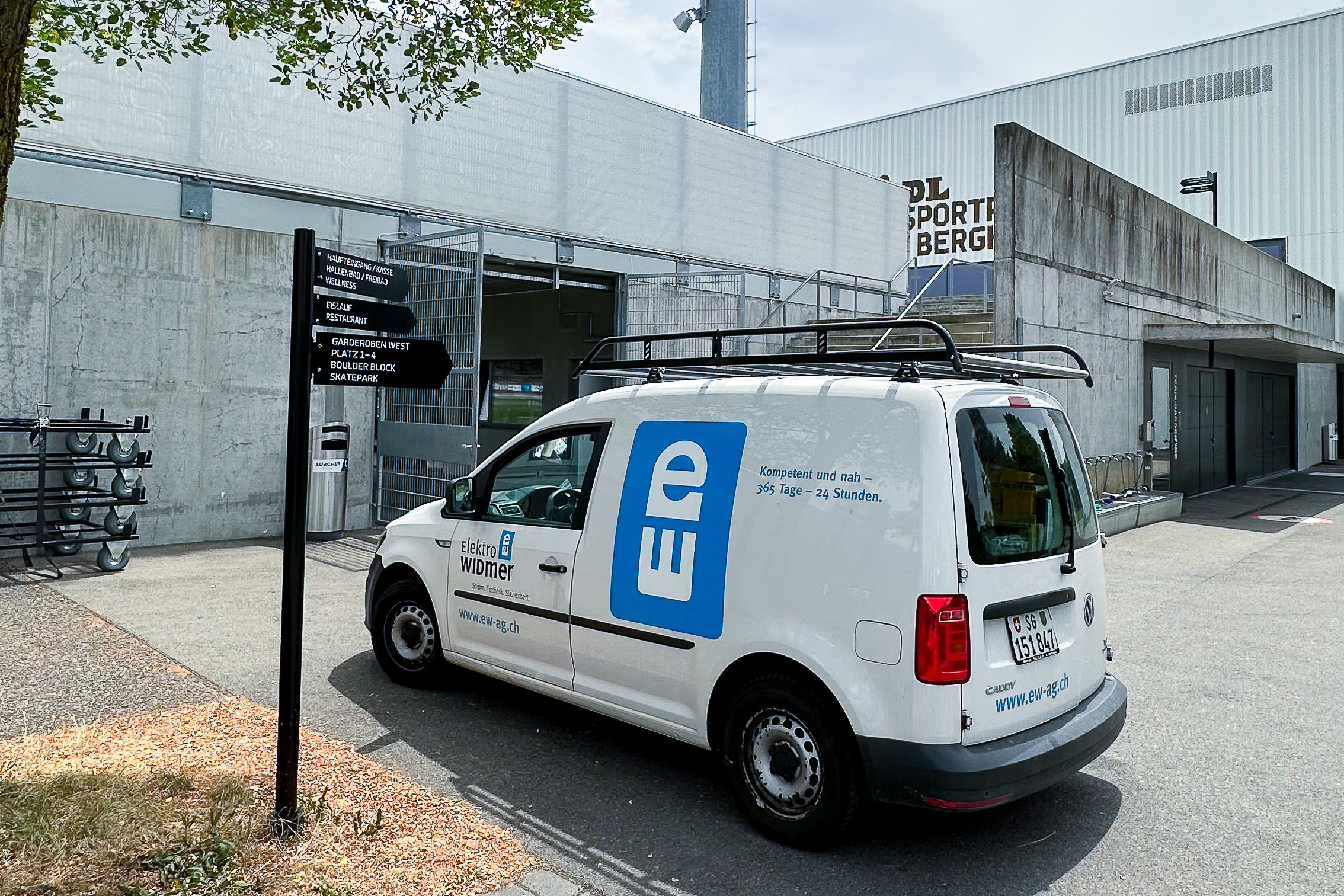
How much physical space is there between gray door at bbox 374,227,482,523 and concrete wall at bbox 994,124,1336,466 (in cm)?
720

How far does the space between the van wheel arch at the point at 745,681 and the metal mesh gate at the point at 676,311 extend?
1070cm

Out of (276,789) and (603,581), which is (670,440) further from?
(276,789)

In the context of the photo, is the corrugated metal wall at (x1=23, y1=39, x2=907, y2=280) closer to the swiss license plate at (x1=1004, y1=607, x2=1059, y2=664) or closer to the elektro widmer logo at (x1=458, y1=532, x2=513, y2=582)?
the elektro widmer logo at (x1=458, y1=532, x2=513, y2=582)

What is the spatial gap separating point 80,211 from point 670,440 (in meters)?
8.39

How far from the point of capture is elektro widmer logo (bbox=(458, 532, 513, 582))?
16.6 feet

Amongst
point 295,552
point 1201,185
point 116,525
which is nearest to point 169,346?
point 116,525

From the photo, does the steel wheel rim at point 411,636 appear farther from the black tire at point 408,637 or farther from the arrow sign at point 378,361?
the arrow sign at point 378,361

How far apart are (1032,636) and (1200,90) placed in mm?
32608

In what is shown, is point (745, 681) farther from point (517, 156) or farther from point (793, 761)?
point (517, 156)

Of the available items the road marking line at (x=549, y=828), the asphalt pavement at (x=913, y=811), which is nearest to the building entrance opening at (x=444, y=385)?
the asphalt pavement at (x=913, y=811)

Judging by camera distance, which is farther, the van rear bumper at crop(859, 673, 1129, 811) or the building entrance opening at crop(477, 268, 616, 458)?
the building entrance opening at crop(477, 268, 616, 458)

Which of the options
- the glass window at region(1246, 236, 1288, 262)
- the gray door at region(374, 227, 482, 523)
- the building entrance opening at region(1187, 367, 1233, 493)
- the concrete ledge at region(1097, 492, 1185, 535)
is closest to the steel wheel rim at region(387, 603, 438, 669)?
the gray door at region(374, 227, 482, 523)

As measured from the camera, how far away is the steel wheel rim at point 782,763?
151 inches

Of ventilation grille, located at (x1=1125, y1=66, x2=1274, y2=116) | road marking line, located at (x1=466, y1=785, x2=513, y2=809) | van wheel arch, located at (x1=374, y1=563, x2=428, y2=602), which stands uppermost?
ventilation grille, located at (x1=1125, y1=66, x2=1274, y2=116)
